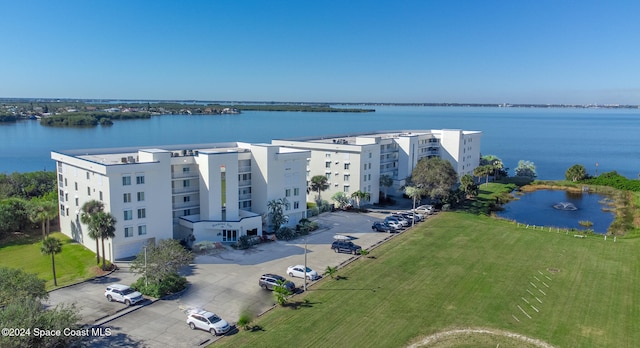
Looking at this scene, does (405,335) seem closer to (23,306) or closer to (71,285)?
(23,306)

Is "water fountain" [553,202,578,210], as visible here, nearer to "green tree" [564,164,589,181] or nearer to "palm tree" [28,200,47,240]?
"green tree" [564,164,589,181]

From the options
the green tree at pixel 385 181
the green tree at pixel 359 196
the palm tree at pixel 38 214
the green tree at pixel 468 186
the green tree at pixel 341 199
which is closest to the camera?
the palm tree at pixel 38 214

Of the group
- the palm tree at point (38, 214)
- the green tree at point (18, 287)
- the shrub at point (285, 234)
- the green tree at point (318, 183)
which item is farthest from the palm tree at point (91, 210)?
the green tree at point (318, 183)

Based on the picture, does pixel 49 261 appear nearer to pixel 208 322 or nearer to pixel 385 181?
pixel 208 322

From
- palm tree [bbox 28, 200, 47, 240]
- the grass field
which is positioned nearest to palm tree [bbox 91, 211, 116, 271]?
palm tree [bbox 28, 200, 47, 240]

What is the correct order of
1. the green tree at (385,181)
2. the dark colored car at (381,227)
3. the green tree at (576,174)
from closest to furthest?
the dark colored car at (381,227) → the green tree at (385,181) → the green tree at (576,174)

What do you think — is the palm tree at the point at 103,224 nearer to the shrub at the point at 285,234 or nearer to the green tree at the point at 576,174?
the shrub at the point at 285,234

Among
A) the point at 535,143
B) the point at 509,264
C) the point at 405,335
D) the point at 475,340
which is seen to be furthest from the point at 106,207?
the point at 535,143
